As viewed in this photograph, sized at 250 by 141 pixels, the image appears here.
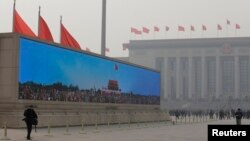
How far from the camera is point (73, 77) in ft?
119

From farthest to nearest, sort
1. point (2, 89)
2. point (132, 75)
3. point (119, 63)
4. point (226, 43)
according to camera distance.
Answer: point (226, 43)
point (132, 75)
point (119, 63)
point (2, 89)

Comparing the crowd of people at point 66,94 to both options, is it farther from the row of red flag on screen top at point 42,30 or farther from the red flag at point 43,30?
the red flag at point 43,30

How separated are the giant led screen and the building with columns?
380 ft

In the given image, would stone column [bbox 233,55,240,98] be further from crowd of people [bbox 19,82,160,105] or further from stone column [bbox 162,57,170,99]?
crowd of people [bbox 19,82,160,105]

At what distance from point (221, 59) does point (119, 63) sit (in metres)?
129

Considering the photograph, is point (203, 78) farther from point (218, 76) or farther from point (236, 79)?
point (236, 79)

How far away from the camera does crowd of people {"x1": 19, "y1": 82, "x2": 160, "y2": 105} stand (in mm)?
30562

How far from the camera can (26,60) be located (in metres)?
30.5

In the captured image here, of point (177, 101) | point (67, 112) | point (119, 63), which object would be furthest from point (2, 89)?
point (177, 101)

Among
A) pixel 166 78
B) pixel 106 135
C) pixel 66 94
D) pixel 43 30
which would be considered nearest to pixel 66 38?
pixel 43 30

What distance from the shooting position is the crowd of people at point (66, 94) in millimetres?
30562

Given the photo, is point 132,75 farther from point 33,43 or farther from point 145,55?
point 145,55

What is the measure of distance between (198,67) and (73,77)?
14035cm

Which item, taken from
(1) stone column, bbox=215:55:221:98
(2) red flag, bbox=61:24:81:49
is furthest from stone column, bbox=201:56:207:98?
(2) red flag, bbox=61:24:81:49
